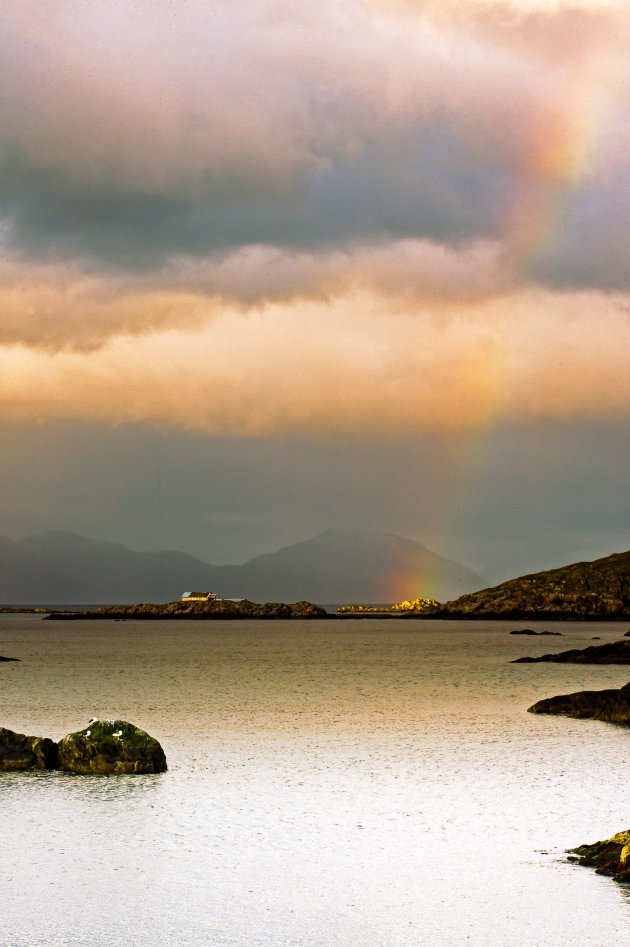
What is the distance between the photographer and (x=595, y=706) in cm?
3278

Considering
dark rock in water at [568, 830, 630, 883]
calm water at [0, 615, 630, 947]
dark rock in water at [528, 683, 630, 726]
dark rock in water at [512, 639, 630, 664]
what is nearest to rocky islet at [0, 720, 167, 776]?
calm water at [0, 615, 630, 947]

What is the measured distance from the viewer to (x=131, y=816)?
17.0 m

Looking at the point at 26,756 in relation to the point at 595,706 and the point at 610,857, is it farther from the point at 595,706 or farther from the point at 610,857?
the point at 595,706

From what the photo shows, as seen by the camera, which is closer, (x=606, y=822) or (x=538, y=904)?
(x=538, y=904)

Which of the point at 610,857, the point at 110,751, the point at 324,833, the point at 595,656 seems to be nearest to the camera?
the point at 610,857

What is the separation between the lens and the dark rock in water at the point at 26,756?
21.2 metres

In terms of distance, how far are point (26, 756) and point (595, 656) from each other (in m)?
55.7

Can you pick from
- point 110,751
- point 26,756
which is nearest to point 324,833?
point 110,751

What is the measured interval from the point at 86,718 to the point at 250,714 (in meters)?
6.17

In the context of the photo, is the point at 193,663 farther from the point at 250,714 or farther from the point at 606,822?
the point at 606,822

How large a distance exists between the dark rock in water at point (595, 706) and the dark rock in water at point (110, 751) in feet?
53.6

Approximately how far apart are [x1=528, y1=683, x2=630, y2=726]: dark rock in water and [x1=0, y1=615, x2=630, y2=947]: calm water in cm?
118

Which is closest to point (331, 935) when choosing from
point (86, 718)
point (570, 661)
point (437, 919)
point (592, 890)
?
point (437, 919)

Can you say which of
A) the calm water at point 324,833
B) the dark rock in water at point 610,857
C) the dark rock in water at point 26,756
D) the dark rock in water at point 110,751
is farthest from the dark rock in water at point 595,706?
Result: the dark rock in water at point 26,756
